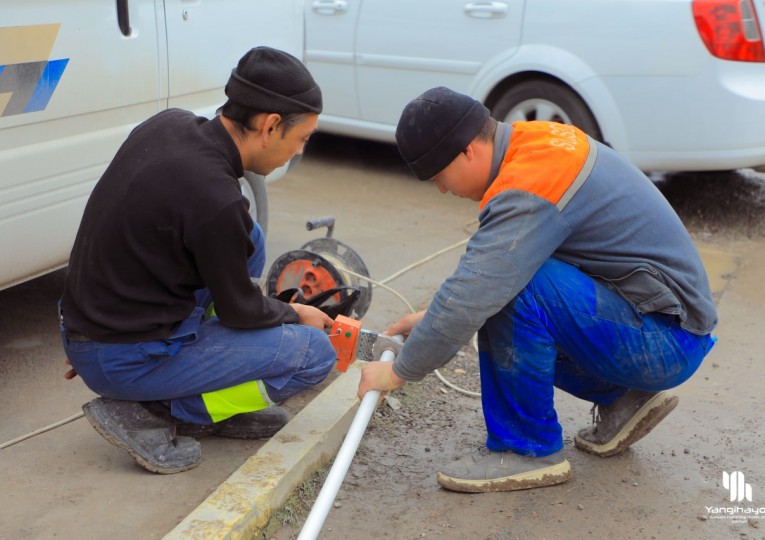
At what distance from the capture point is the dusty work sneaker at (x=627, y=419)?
3.20 m

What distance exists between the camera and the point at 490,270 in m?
2.68

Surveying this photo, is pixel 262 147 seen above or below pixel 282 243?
above

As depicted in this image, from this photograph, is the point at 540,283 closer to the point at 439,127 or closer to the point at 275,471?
the point at 439,127

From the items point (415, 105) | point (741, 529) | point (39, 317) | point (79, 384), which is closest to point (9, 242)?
point (79, 384)

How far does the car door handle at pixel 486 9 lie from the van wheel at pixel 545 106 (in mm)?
486

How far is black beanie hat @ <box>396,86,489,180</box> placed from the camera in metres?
2.72

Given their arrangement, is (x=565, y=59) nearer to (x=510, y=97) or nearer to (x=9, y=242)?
(x=510, y=97)

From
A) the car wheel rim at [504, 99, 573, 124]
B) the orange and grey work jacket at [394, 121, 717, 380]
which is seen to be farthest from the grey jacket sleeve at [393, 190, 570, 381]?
the car wheel rim at [504, 99, 573, 124]

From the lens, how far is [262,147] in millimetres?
2906

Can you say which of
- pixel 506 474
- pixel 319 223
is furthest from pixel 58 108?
pixel 506 474

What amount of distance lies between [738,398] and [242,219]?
2.24 metres

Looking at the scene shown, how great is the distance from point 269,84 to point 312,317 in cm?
87

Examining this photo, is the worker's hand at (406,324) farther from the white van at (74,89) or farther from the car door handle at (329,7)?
the car door handle at (329,7)

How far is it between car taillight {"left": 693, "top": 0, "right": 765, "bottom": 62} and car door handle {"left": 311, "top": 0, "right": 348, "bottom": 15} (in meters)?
2.54
